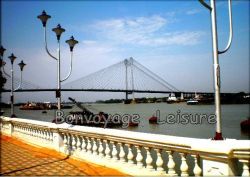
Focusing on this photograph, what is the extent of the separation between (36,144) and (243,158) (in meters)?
8.48

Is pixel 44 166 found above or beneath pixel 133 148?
beneath

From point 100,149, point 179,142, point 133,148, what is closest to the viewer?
point 179,142

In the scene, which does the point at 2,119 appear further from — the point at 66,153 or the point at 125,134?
the point at 125,134

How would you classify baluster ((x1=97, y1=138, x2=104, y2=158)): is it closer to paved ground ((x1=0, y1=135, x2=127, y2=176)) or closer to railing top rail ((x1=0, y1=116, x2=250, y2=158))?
railing top rail ((x1=0, y1=116, x2=250, y2=158))

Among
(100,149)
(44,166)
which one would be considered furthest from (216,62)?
(44,166)

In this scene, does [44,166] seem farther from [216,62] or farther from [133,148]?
[216,62]

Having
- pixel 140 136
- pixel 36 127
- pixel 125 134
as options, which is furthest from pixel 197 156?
pixel 36 127

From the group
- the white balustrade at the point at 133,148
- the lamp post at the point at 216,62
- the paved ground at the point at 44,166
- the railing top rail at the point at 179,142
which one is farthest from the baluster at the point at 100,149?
the lamp post at the point at 216,62

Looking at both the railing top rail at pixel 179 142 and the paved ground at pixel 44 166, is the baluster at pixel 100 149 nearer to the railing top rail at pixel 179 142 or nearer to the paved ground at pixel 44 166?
the railing top rail at pixel 179 142

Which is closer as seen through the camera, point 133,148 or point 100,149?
point 100,149

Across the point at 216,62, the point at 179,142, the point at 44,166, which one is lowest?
the point at 44,166

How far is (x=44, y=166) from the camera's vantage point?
7.00 meters

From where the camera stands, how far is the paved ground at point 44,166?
6317 mm

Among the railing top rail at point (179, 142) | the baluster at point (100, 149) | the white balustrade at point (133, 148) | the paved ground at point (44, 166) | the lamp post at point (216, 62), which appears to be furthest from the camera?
the baluster at point (100, 149)
